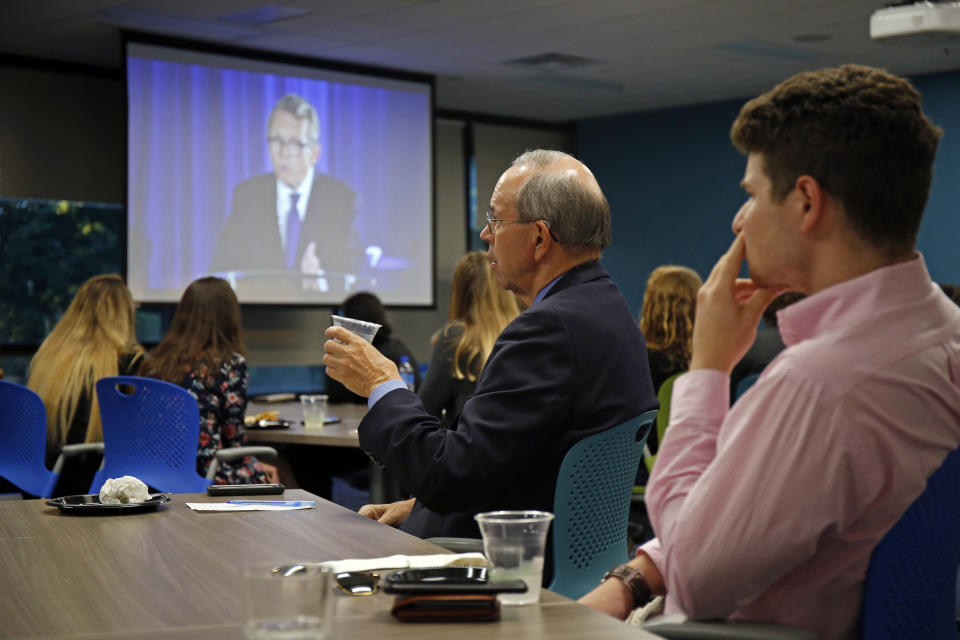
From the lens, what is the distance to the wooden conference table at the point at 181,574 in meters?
1.27

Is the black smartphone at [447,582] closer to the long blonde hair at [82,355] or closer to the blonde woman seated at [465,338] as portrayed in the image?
the blonde woman seated at [465,338]

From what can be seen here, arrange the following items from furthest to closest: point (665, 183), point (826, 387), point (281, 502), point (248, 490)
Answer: point (665, 183)
point (248, 490)
point (281, 502)
point (826, 387)

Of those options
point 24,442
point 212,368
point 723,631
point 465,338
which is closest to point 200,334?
point 212,368

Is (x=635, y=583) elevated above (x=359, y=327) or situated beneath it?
situated beneath

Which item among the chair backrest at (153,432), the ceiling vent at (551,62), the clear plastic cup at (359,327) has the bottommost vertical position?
the chair backrest at (153,432)

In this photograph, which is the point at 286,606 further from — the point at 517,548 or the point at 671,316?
the point at 671,316

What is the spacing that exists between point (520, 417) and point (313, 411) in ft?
8.10

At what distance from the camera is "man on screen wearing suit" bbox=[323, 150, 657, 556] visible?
2.02m

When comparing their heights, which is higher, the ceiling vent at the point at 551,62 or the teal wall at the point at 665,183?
the ceiling vent at the point at 551,62

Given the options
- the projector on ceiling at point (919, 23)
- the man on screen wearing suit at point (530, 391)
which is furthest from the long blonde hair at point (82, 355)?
the projector on ceiling at point (919, 23)

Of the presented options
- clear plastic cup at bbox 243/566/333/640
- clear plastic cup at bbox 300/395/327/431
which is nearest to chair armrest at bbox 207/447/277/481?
clear plastic cup at bbox 300/395/327/431

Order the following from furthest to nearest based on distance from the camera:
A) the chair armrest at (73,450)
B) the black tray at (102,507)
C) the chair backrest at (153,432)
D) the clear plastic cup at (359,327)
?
the chair armrest at (73,450)
the chair backrest at (153,432)
the clear plastic cup at (359,327)
the black tray at (102,507)

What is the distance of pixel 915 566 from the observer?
135cm

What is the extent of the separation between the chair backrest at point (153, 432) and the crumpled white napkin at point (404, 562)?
2338 mm
